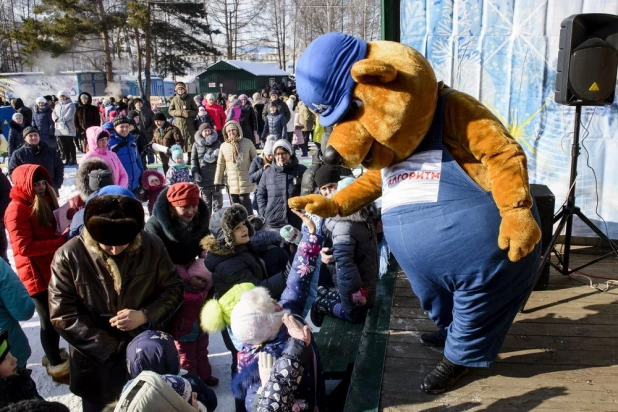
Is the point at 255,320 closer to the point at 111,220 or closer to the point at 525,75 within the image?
the point at 111,220

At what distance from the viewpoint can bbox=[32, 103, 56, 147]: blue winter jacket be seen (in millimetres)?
12023

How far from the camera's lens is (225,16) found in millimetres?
43781

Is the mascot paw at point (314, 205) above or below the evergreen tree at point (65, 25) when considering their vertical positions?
below

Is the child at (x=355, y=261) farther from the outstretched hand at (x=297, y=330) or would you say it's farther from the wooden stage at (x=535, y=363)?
the outstretched hand at (x=297, y=330)

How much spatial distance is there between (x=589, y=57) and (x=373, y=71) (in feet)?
6.77

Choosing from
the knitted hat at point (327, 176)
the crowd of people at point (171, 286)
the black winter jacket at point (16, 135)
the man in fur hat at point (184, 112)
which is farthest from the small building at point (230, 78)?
the knitted hat at point (327, 176)

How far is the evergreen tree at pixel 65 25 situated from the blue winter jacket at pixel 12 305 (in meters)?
30.4

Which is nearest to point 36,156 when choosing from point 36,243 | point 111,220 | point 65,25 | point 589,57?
point 36,243

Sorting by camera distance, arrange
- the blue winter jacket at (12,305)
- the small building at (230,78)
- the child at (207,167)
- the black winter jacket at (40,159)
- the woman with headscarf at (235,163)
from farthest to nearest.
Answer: the small building at (230,78) → the child at (207,167) → the black winter jacket at (40,159) → the woman with headscarf at (235,163) → the blue winter jacket at (12,305)

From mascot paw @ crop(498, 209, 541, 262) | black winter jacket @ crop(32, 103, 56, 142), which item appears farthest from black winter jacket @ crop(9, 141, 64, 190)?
mascot paw @ crop(498, 209, 541, 262)

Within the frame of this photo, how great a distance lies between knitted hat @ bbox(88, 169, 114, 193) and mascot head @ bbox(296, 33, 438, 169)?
2.49 meters

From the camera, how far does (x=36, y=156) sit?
23.6ft

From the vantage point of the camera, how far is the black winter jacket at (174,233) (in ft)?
12.4

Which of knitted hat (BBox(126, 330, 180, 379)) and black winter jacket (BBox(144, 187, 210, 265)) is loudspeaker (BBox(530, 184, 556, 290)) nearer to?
black winter jacket (BBox(144, 187, 210, 265))
